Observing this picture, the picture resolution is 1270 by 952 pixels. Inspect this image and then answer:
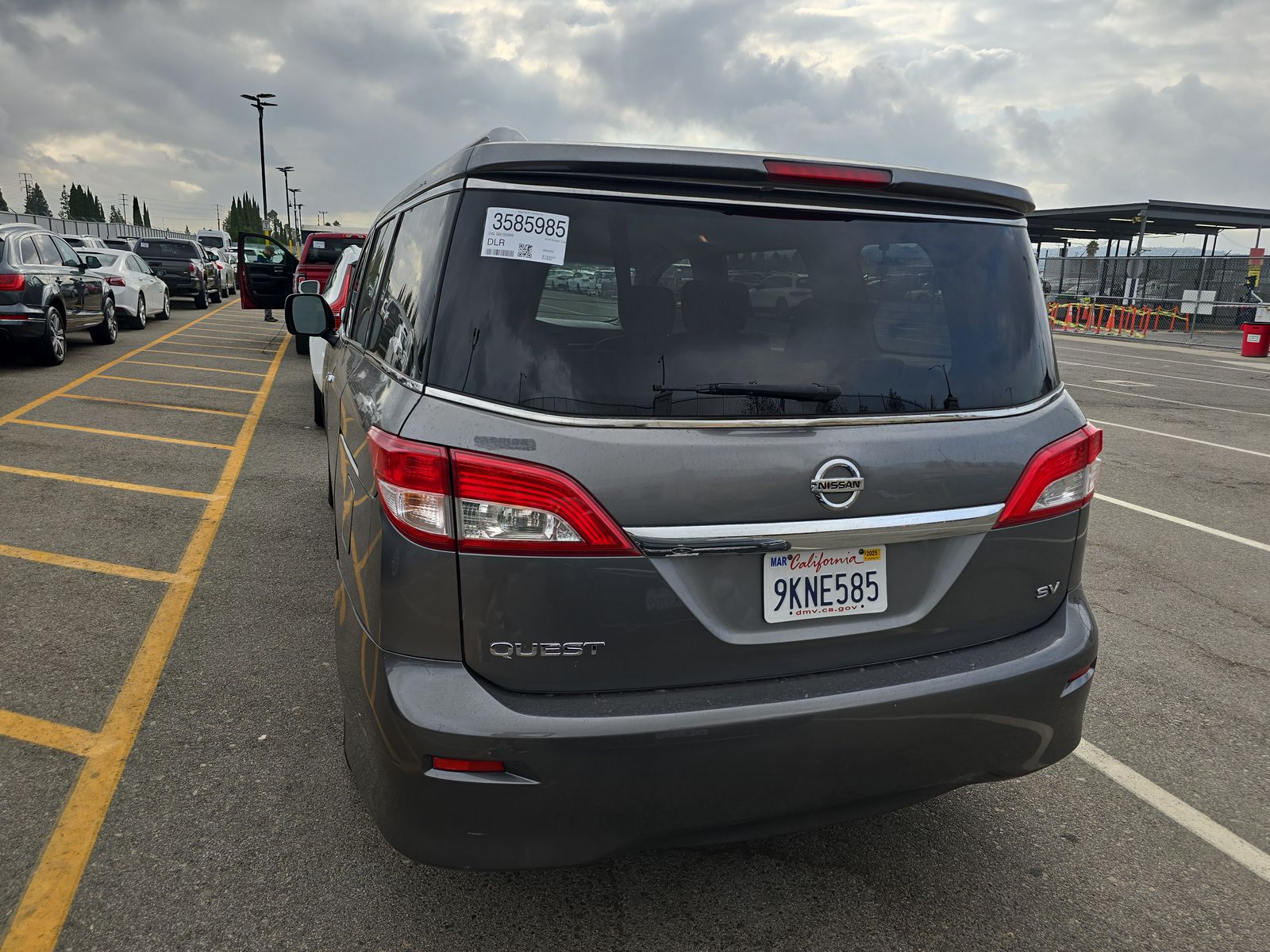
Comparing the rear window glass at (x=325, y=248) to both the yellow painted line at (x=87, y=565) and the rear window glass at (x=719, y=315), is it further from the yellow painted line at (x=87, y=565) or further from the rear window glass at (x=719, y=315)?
the rear window glass at (x=719, y=315)

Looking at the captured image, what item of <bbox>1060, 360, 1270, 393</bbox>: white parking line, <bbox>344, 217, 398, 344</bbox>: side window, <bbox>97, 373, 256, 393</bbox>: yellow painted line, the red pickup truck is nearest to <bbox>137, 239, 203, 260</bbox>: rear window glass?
the red pickup truck

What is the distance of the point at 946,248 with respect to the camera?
2.38m

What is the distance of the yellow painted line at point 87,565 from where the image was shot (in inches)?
191

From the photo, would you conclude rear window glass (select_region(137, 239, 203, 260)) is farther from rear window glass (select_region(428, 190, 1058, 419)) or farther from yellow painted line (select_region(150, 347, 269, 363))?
rear window glass (select_region(428, 190, 1058, 419))

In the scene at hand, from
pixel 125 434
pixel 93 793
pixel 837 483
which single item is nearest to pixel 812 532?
pixel 837 483

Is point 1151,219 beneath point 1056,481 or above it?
above

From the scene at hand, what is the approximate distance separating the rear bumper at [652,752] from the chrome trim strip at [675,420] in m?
0.56

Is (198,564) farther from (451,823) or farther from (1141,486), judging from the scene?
(1141,486)

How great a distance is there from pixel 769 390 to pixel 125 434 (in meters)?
7.93

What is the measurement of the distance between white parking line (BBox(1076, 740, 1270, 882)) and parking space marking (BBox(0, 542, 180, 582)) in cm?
438

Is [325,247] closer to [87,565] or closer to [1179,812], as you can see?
[87,565]

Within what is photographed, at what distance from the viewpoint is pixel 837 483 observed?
A: 2053 millimetres

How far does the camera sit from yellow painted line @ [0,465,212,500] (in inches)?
255

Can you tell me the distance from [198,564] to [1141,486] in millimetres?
7050
